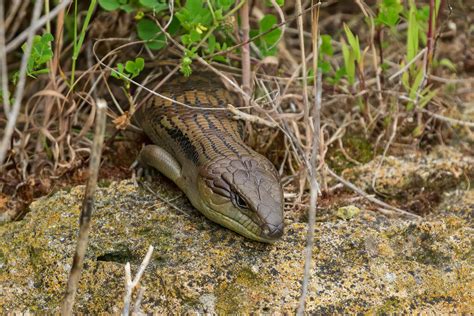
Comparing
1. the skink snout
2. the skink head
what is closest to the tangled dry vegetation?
the skink head

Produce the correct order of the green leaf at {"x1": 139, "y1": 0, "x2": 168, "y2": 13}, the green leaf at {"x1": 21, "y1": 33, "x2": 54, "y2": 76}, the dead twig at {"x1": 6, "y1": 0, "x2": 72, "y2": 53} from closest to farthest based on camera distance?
the dead twig at {"x1": 6, "y1": 0, "x2": 72, "y2": 53} < the green leaf at {"x1": 21, "y1": 33, "x2": 54, "y2": 76} < the green leaf at {"x1": 139, "y1": 0, "x2": 168, "y2": 13}

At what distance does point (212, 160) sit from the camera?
4070 millimetres

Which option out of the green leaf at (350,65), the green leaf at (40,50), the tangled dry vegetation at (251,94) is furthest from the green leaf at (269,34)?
the green leaf at (40,50)

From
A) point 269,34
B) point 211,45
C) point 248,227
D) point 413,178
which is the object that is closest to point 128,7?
point 211,45

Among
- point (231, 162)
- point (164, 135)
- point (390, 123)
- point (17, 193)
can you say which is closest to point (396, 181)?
point (390, 123)

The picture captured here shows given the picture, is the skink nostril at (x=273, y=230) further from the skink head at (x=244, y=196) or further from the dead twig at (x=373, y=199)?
the dead twig at (x=373, y=199)

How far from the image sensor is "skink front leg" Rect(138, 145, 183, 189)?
4.29 m

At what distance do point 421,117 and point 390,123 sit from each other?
26cm

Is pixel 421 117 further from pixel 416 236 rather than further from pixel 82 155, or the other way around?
pixel 82 155

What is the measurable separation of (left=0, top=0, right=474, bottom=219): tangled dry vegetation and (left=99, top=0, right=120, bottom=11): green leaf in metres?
0.02

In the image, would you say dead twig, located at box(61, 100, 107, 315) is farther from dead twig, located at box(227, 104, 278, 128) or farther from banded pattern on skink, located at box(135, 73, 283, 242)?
dead twig, located at box(227, 104, 278, 128)

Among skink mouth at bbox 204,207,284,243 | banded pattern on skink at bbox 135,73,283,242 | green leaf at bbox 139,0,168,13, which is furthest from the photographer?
green leaf at bbox 139,0,168,13

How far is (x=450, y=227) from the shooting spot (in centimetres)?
392

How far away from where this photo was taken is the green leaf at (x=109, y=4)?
4.51 meters
